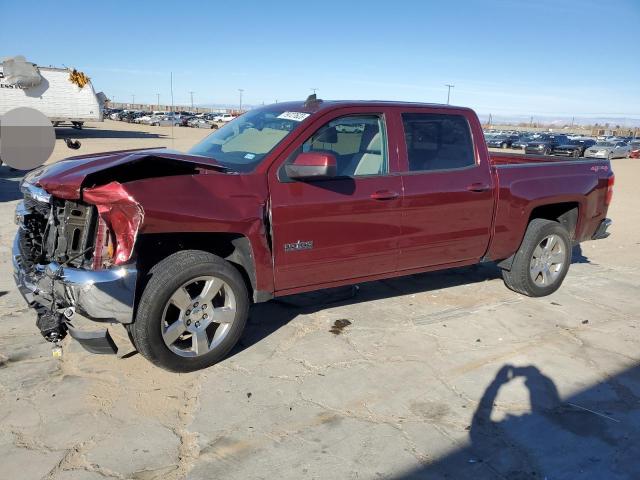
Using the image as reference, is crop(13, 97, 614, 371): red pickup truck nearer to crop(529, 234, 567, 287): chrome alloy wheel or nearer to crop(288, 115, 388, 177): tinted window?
crop(288, 115, 388, 177): tinted window

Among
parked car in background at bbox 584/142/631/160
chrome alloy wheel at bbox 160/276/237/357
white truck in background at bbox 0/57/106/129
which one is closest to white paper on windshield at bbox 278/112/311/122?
chrome alloy wheel at bbox 160/276/237/357

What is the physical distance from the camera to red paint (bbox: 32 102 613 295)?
11.8ft

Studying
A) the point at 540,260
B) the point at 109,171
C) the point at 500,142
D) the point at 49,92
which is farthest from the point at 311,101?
the point at 500,142

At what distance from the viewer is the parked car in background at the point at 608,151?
33444mm

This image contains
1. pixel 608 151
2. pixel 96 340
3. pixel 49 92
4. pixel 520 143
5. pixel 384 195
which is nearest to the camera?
pixel 96 340

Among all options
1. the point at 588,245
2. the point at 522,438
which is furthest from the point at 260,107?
the point at 588,245

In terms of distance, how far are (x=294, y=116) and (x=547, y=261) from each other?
3.24m

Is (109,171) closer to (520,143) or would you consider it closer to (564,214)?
(564,214)

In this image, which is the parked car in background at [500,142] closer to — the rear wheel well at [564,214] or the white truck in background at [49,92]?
the white truck in background at [49,92]

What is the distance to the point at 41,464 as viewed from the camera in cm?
283

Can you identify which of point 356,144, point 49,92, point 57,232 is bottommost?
point 57,232

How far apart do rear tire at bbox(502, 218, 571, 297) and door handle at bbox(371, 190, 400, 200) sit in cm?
193

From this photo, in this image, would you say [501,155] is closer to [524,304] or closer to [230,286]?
[524,304]

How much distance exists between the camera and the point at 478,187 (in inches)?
196
